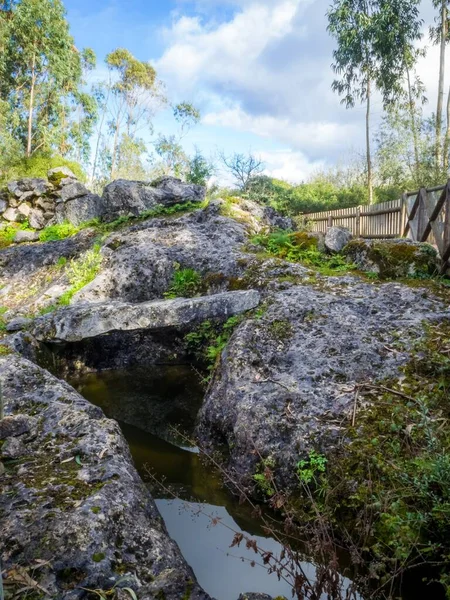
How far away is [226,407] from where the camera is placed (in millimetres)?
5391

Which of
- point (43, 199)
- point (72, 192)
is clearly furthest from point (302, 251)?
point (43, 199)

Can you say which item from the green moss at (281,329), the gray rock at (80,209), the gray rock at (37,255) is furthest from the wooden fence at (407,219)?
Result: the gray rock at (80,209)

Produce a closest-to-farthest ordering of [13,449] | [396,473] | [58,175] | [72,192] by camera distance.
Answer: [396,473], [13,449], [72,192], [58,175]

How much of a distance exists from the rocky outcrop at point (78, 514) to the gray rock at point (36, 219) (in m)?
13.0

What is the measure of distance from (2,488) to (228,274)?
573 centimetres

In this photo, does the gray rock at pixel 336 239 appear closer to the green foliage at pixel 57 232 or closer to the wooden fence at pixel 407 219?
the wooden fence at pixel 407 219

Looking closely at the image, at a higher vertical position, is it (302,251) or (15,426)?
(302,251)

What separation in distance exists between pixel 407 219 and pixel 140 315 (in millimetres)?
7673

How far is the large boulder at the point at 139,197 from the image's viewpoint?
1253 cm

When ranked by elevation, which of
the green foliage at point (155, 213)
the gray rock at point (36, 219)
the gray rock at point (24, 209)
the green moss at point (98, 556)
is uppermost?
the gray rock at point (24, 209)

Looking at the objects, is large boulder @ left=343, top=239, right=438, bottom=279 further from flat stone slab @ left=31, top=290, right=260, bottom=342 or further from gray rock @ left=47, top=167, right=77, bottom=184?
gray rock @ left=47, top=167, right=77, bottom=184

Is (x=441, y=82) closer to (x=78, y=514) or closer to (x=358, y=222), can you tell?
(x=358, y=222)

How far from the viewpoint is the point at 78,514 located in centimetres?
307

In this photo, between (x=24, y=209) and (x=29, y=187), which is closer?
(x=24, y=209)
